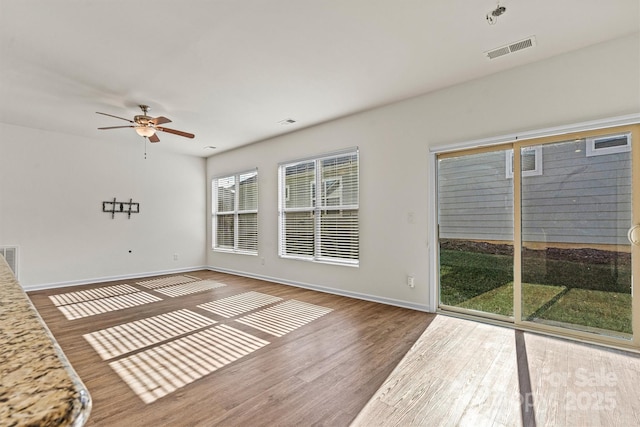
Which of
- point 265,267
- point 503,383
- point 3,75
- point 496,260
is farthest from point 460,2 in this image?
point 265,267

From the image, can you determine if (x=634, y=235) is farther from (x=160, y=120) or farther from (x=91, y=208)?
(x=91, y=208)

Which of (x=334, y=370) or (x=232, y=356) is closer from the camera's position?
(x=334, y=370)

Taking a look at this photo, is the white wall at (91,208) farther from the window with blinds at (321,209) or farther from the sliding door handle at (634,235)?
the sliding door handle at (634,235)

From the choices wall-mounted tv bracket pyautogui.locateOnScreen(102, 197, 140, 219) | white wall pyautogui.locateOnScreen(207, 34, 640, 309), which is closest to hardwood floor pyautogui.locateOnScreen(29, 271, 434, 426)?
white wall pyautogui.locateOnScreen(207, 34, 640, 309)

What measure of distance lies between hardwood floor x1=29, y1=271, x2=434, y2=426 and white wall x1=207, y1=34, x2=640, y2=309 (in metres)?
0.60

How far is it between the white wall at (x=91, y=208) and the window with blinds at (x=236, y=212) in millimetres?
462

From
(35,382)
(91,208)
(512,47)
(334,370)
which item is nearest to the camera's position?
(35,382)

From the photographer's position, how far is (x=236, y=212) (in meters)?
6.94

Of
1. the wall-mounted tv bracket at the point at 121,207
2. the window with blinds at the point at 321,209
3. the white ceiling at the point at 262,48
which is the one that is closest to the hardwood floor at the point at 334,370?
the window with blinds at the point at 321,209

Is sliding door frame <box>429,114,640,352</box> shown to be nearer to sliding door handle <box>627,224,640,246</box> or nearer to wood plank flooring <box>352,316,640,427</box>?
sliding door handle <box>627,224,640,246</box>

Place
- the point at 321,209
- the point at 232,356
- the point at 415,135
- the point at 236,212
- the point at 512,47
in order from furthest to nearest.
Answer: the point at 236,212 < the point at 321,209 < the point at 415,135 < the point at 512,47 < the point at 232,356

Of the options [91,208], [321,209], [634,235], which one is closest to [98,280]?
[91,208]

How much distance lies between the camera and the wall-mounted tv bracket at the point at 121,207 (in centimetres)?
609

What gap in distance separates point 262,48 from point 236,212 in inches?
175
